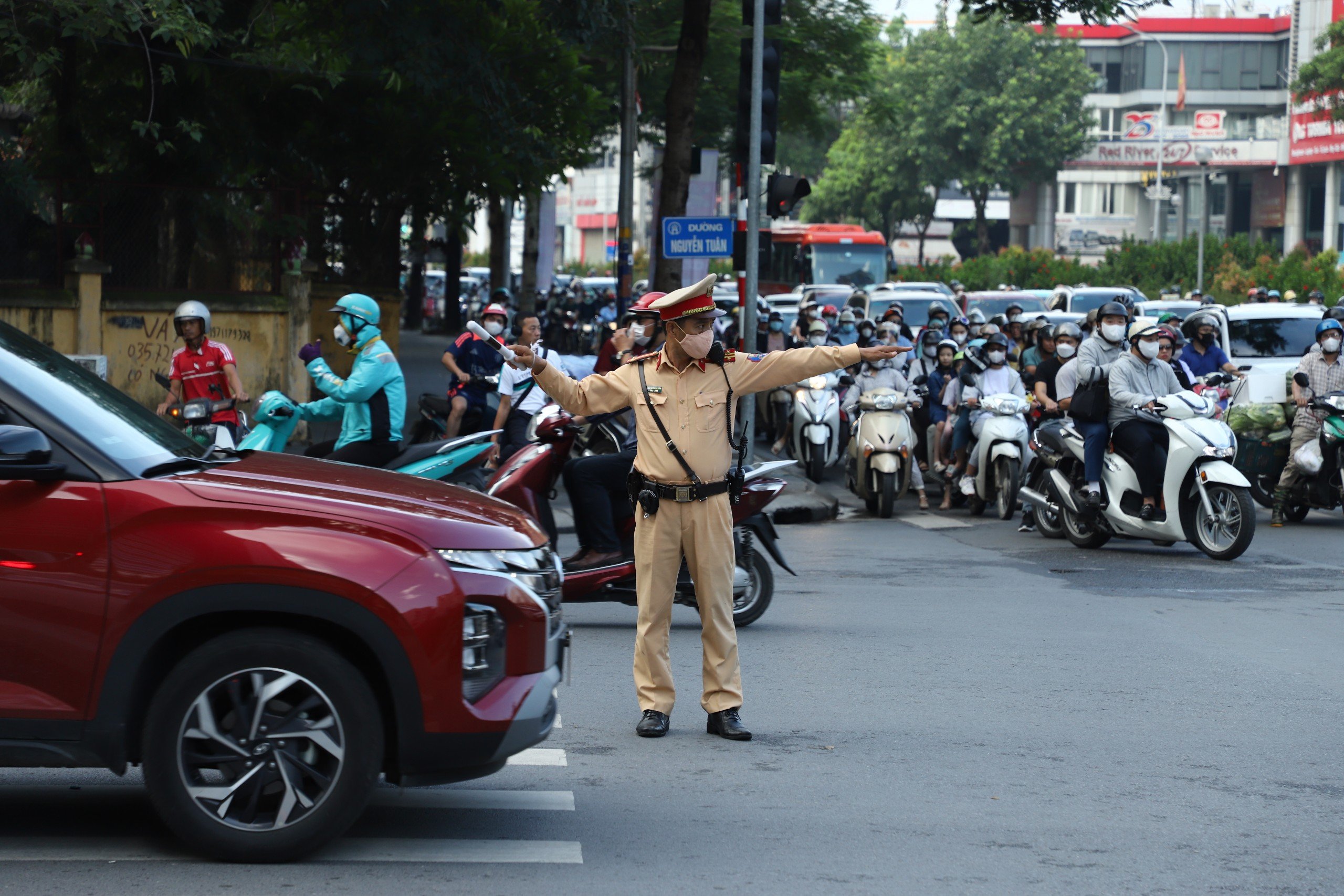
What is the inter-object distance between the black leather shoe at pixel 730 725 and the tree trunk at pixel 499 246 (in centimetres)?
3585

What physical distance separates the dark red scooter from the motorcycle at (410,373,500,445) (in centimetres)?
402

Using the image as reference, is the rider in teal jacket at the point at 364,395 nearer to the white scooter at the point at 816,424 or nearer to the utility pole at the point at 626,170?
the white scooter at the point at 816,424

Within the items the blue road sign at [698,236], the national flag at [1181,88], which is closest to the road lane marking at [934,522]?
the blue road sign at [698,236]

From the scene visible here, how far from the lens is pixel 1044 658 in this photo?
8.38 metres

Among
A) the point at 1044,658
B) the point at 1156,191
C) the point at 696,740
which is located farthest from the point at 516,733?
the point at 1156,191

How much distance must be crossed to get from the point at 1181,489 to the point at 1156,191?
54344 millimetres

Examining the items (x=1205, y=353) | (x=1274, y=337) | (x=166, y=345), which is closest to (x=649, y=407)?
(x=1205, y=353)

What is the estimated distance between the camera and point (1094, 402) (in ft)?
41.0

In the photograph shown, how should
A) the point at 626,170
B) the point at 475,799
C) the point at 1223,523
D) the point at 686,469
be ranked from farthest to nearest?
the point at 626,170, the point at 1223,523, the point at 686,469, the point at 475,799

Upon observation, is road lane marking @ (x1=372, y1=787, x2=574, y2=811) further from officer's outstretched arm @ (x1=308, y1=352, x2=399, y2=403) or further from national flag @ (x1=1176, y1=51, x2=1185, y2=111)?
national flag @ (x1=1176, y1=51, x2=1185, y2=111)

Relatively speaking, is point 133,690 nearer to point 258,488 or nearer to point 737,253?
point 258,488

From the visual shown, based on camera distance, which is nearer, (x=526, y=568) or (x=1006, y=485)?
(x=526, y=568)

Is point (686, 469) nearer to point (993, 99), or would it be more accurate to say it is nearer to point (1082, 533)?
point (1082, 533)

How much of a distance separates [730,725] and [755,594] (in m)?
2.68
